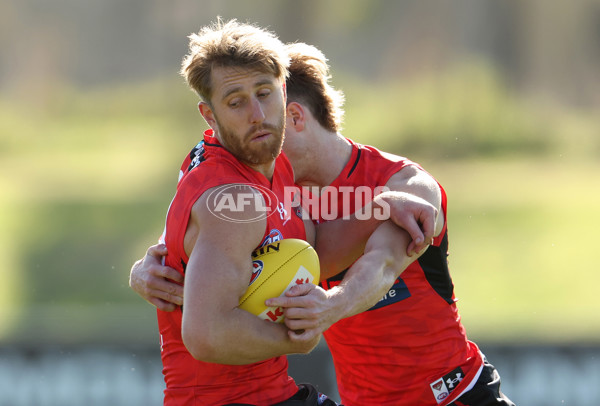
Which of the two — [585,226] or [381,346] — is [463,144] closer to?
[585,226]

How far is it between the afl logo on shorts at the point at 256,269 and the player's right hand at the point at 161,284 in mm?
313

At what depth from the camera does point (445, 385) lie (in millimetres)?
3275

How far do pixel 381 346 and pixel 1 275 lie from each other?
25.2 ft

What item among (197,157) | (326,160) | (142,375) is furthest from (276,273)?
(142,375)

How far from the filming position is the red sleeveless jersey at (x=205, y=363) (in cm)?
249

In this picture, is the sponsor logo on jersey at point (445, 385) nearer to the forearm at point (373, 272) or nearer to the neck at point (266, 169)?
the forearm at point (373, 272)

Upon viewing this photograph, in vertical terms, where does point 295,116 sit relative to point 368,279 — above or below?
above

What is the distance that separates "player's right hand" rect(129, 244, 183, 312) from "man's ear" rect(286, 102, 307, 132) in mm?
1023

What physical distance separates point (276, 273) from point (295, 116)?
1271mm

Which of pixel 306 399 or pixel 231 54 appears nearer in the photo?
pixel 231 54

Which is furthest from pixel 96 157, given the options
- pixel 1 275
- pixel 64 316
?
pixel 64 316

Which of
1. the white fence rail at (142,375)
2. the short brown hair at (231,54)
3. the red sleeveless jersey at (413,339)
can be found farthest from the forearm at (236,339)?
the white fence rail at (142,375)

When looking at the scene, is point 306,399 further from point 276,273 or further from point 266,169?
point 266,169

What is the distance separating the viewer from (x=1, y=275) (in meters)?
9.69
